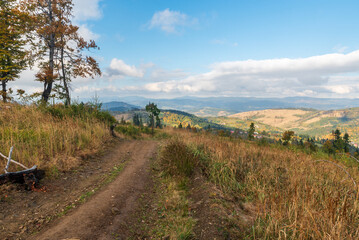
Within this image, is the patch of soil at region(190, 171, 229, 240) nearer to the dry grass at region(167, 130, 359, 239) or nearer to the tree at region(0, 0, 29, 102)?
the dry grass at region(167, 130, 359, 239)

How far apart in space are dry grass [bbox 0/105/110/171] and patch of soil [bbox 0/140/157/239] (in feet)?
3.04

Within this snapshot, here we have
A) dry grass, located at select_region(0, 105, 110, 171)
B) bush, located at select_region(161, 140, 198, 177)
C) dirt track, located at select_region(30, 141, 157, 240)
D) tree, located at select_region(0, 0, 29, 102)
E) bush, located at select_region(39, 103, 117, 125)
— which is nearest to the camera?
dirt track, located at select_region(30, 141, 157, 240)

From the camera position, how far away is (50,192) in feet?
16.8

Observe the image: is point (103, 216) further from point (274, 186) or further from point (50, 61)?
point (50, 61)

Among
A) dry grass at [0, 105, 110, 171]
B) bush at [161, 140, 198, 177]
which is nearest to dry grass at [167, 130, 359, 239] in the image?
bush at [161, 140, 198, 177]

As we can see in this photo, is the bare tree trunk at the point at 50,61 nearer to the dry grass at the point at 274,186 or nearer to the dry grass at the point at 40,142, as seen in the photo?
the dry grass at the point at 40,142

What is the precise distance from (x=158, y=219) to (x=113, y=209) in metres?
1.21

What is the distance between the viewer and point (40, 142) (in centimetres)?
728

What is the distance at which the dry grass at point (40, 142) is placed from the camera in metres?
6.28

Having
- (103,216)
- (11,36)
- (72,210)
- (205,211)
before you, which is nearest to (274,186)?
(205,211)

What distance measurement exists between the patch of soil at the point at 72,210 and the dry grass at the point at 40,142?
926mm

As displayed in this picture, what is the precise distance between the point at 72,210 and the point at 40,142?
4.77m

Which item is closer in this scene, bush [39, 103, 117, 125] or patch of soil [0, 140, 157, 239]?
patch of soil [0, 140, 157, 239]

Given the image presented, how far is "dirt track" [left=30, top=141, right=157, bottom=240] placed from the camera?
3.37 meters
